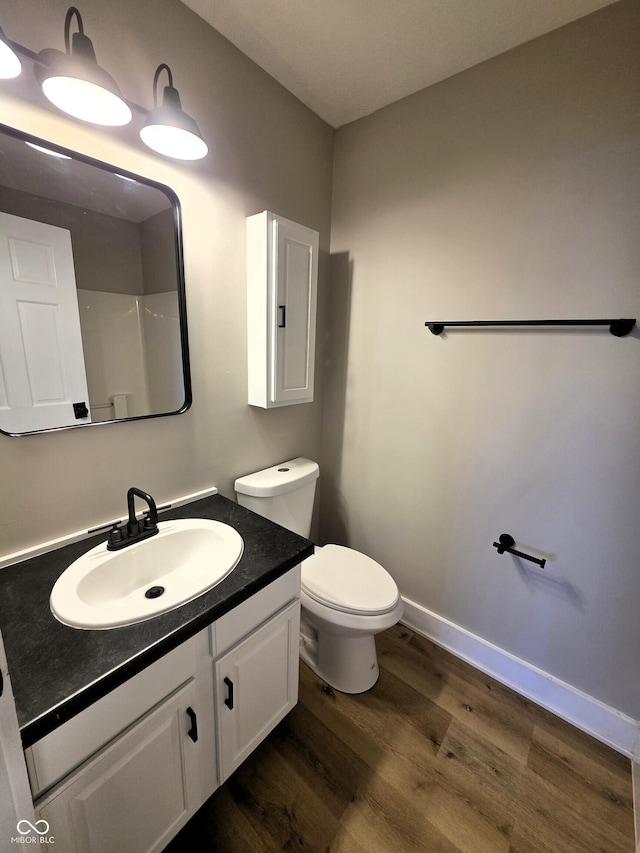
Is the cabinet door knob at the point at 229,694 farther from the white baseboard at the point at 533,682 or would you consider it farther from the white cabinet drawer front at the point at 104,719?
the white baseboard at the point at 533,682

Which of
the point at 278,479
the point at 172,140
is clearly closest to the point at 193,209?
the point at 172,140

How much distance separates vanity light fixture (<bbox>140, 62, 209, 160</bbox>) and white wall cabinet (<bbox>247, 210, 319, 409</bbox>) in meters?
0.33

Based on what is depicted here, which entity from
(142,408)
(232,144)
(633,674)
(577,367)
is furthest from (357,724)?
(232,144)

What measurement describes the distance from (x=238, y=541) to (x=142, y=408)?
560mm

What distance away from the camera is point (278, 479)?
1546mm

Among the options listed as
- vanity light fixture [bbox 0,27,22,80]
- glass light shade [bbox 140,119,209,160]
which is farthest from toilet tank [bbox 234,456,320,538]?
vanity light fixture [bbox 0,27,22,80]

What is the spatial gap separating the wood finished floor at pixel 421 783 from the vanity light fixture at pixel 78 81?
2.05 m

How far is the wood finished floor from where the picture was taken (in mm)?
1045

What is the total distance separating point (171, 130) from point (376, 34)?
31.8 inches

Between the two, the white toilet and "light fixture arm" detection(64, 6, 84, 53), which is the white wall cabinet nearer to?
the white toilet

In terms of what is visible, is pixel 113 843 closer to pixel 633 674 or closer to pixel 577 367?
pixel 633 674

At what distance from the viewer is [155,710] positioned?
797 mm

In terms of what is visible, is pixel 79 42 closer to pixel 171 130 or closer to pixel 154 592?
pixel 171 130

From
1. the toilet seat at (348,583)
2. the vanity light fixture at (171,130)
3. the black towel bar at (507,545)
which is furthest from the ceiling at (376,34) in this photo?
the toilet seat at (348,583)
